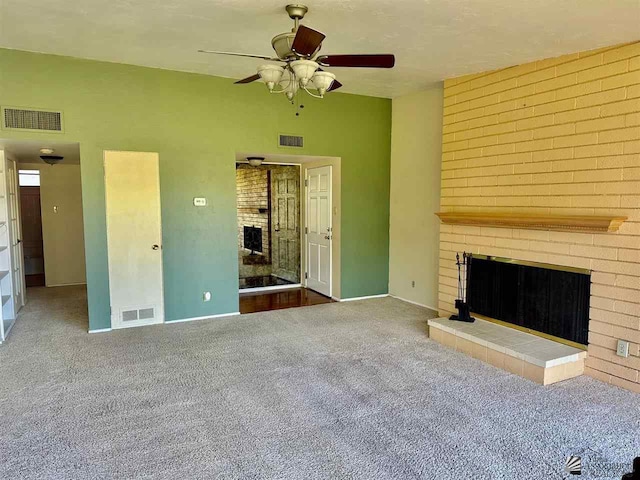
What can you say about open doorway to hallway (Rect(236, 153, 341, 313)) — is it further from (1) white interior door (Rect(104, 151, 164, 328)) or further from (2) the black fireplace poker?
(2) the black fireplace poker

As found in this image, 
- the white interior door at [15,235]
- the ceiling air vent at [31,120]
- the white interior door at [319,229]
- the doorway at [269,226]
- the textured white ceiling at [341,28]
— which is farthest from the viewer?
the doorway at [269,226]

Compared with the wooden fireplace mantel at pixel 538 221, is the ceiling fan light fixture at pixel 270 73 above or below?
above

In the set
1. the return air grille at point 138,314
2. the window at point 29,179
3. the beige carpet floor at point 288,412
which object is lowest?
the beige carpet floor at point 288,412

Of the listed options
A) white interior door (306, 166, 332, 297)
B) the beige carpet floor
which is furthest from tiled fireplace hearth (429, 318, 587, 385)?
white interior door (306, 166, 332, 297)

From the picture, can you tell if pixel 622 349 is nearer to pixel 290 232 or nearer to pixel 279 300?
pixel 279 300

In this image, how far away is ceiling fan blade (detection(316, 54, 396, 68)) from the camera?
9.13ft

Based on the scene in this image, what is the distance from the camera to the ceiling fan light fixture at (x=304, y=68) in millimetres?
2752

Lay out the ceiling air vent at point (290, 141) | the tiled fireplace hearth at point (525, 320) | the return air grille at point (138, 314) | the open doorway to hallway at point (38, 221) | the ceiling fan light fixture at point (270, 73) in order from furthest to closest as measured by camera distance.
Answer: the ceiling air vent at point (290, 141), the open doorway to hallway at point (38, 221), the return air grille at point (138, 314), the tiled fireplace hearth at point (525, 320), the ceiling fan light fixture at point (270, 73)

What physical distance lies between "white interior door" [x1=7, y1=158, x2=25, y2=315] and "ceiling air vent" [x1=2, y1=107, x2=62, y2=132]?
139 cm

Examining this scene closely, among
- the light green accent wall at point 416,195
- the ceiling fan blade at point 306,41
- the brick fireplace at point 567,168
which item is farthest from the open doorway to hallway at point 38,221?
the brick fireplace at point 567,168

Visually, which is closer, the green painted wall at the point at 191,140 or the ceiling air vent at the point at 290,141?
the green painted wall at the point at 191,140

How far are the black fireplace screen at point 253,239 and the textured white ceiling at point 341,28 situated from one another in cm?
496

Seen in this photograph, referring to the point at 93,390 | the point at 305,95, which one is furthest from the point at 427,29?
the point at 93,390

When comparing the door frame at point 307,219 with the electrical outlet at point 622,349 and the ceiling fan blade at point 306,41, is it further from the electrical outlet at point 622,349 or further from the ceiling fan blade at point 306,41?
the electrical outlet at point 622,349
